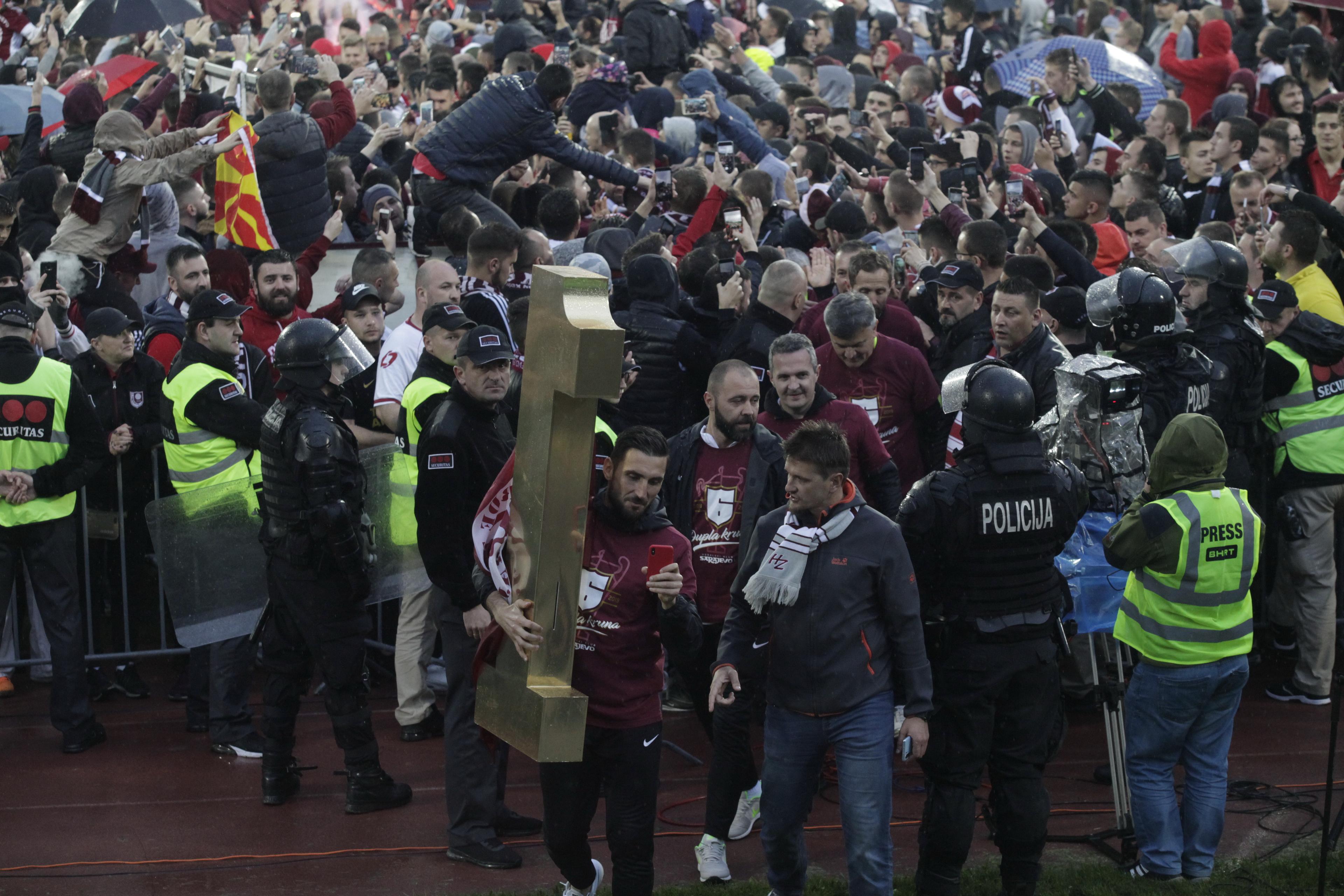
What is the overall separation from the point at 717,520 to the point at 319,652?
1850 mm

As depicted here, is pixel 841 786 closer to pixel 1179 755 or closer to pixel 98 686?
pixel 1179 755

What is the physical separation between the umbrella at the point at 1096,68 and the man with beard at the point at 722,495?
420 inches

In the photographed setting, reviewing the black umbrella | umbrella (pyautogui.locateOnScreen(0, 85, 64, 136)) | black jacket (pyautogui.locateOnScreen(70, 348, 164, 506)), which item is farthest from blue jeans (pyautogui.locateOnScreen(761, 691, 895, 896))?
the black umbrella

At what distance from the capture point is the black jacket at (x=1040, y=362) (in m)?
7.13

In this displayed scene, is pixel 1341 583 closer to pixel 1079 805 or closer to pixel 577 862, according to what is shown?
pixel 1079 805

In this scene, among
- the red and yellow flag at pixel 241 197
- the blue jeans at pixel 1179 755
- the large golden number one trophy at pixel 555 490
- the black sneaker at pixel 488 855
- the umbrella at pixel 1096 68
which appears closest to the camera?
the large golden number one trophy at pixel 555 490

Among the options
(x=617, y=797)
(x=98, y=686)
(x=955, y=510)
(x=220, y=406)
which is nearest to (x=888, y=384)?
(x=955, y=510)

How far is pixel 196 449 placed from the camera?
292 inches

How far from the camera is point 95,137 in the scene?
977 cm

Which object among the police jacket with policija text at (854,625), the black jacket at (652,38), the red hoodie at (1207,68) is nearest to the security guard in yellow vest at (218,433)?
the police jacket with policija text at (854,625)

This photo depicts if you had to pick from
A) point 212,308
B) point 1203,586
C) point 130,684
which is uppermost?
point 212,308

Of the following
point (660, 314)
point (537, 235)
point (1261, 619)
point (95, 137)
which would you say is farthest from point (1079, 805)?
point (95, 137)

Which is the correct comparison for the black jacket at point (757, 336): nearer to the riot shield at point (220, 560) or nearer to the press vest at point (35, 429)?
the riot shield at point (220, 560)

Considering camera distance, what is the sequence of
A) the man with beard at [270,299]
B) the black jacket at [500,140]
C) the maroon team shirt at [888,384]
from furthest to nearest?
the black jacket at [500,140] → the man with beard at [270,299] → the maroon team shirt at [888,384]
